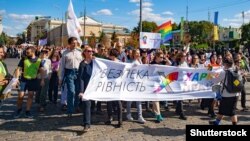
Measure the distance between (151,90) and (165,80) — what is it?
53cm

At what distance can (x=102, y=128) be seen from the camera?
838 centimetres

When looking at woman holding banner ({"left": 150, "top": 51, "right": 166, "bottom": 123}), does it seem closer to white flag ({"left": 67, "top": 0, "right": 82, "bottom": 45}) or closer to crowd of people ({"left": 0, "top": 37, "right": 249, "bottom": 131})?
crowd of people ({"left": 0, "top": 37, "right": 249, "bottom": 131})

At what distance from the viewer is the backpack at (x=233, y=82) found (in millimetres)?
7660

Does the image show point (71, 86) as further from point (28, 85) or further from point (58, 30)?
point (58, 30)

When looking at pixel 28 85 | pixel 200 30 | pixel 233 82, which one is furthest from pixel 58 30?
pixel 233 82

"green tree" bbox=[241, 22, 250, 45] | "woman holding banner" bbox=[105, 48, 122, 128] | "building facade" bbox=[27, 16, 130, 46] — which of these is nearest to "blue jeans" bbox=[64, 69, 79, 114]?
"woman holding banner" bbox=[105, 48, 122, 128]

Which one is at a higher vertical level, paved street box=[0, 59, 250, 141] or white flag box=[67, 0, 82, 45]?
white flag box=[67, 0, 82, 45]

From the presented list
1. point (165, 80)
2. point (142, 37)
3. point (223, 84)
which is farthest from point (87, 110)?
point (142, 37)

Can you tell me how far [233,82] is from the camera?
25.2 feet

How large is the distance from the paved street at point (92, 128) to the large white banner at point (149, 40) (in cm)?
530

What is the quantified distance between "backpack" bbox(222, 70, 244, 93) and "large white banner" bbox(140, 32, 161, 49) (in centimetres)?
753

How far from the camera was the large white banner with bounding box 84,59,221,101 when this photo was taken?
8.56m

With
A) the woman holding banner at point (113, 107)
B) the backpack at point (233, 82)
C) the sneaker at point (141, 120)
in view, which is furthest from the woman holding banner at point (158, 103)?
the backpack at point (233, 82)

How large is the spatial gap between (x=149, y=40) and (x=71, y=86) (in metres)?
6.65
